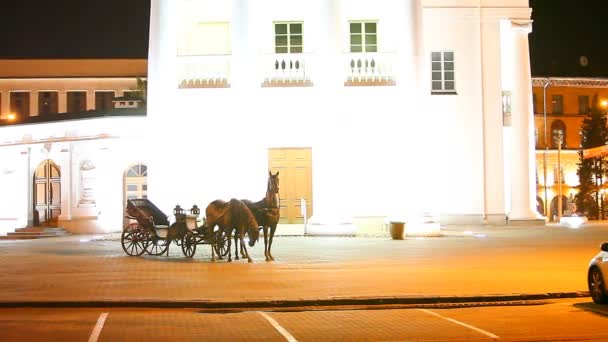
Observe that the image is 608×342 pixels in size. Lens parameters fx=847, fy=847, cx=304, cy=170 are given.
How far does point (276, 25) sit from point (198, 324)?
24.7m

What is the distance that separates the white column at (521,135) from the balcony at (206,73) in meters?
13.4

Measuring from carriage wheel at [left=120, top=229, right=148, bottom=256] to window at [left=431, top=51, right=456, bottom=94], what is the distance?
17832 millimetres

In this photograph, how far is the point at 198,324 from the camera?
41.3 ft

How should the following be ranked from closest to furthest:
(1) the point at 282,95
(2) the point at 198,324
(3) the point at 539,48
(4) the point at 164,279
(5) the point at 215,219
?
(2) the point at 198,324 → (4) the point at 164,279 → (5) the point at 215,219 → (1) the point at 282,95 → (3) the point at 539,48

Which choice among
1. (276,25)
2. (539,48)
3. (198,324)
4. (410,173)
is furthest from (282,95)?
(539,48)

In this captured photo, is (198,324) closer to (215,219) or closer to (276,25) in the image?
(215,219)

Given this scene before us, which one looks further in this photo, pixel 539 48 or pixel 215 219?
pixel 539 48

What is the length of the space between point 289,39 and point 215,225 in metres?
15.3

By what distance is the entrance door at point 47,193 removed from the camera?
129 ft

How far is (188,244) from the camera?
22875mm

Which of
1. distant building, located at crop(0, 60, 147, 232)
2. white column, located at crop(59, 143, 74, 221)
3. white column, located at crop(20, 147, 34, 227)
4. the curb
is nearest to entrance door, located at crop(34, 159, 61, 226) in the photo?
distant building, located at crop(0, 60, 147, 232)

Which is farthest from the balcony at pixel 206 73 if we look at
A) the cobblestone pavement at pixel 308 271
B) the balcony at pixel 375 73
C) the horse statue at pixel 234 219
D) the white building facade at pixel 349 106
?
the horse statue at pixel 234 219

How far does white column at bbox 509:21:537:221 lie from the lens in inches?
1486

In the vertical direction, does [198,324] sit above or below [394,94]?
below
